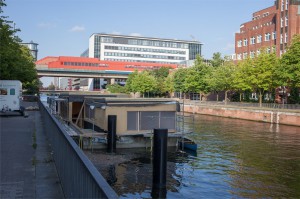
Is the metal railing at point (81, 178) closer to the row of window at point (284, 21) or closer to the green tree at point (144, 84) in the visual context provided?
the row of window at point (284, 21)

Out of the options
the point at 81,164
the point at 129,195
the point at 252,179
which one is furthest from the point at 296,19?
the point at 81,164

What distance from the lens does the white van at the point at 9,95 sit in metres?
33.1

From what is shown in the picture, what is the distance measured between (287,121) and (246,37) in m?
48.8

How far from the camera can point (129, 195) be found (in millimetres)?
15352

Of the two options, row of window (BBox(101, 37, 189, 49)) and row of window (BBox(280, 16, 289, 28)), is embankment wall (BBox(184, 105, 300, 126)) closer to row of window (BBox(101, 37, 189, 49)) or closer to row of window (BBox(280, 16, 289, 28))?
row of window (BBox(280, 16, 289, 28))

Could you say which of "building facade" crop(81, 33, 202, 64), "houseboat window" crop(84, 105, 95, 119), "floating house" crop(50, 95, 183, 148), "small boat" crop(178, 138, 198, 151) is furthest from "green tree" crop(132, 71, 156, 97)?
"small boat" crop(178, 138, 198, 151)

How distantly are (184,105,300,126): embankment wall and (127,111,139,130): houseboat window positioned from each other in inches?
1094

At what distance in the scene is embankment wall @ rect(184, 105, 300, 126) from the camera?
47.8 metres

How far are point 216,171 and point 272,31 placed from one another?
67.6m

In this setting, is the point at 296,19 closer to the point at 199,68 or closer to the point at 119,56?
the point at 199,68

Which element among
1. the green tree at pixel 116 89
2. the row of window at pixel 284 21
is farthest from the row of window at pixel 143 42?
the row of window at pixel 284 21

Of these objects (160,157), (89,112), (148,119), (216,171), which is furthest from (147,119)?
(160,157)

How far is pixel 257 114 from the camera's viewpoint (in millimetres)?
54344

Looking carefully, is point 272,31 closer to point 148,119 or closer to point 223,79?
point 223,79
